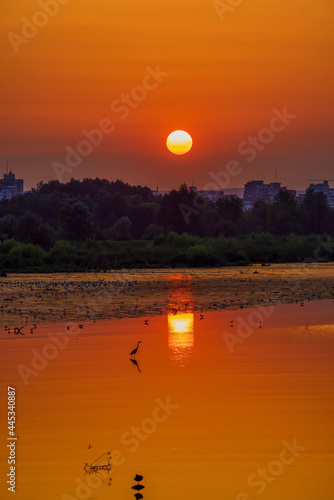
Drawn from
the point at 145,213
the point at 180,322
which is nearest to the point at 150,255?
the point at 180,322

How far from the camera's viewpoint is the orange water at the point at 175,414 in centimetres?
809

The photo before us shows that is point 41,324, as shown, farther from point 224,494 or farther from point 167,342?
point 224,494

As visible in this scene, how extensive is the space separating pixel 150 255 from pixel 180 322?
3693 centimetres

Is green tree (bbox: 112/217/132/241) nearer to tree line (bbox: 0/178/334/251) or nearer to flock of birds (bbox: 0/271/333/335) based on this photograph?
tree line (bbox: 0/178/334/251)

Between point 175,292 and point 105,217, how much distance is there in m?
84.0

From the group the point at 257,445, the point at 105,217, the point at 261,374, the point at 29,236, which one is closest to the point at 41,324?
the point at 261,374

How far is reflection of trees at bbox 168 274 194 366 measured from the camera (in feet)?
53.0

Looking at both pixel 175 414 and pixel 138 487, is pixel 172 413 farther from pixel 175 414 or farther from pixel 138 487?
pixel 138 487

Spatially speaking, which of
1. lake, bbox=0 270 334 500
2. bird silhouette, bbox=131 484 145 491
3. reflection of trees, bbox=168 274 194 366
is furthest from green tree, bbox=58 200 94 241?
bird silhouette, bbox=131 484 145 491

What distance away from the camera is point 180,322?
71.6 feet

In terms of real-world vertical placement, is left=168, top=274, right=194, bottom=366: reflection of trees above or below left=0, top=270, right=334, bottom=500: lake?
above

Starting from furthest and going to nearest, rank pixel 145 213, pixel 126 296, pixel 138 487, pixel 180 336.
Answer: pixel 145 213
pixel 126 296
pixel 180 336
pixel 138 487

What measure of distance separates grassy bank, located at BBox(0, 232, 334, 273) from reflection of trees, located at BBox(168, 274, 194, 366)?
17843 mm

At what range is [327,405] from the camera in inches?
444
